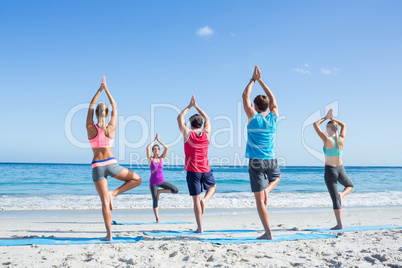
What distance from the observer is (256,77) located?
196 inches

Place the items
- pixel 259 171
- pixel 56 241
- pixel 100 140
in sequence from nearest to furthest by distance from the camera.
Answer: pixel 100 140 → pixel 259 171 → pixel 56 241

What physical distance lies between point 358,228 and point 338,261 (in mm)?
3035

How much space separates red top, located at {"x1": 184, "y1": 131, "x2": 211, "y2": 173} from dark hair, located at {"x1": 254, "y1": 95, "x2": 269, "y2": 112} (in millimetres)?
1164

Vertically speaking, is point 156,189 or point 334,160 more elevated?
point 334,160

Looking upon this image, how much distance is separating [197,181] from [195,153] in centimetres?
47

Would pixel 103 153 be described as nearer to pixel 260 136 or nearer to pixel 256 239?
pixel 260 136

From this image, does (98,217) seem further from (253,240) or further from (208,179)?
(253,240)

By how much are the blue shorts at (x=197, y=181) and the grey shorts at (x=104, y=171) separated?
1221 mm

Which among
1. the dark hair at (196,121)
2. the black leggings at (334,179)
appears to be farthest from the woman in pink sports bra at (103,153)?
the black leggings at (334,179)

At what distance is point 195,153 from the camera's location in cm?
541

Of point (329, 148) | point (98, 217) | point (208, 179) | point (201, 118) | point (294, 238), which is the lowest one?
point (98, 217)

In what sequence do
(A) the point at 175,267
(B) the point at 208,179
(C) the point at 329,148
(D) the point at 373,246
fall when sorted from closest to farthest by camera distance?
1. (A) the point at 175,267
2. (D) the point at 373,246
3. (B) the point at 208,179
4. (C) the point at 329,148

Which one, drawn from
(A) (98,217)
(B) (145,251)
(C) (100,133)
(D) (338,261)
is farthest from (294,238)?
(A) (98,217)

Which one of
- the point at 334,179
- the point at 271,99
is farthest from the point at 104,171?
the point at 334,179
